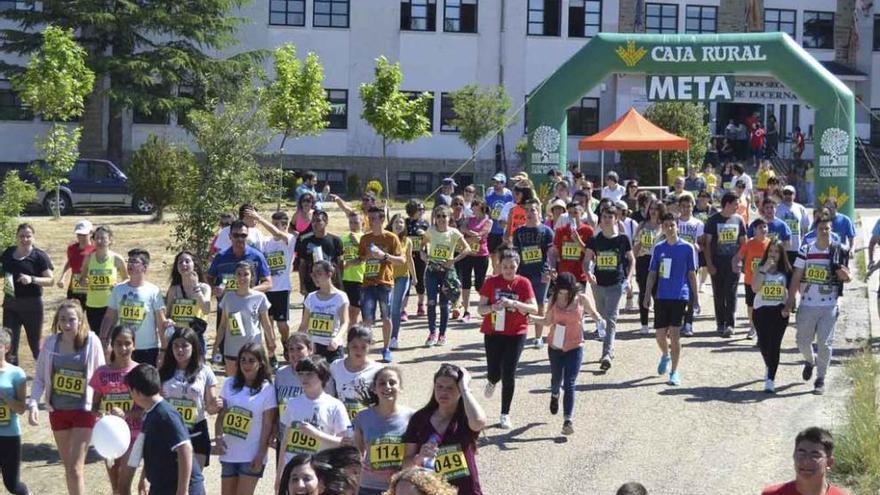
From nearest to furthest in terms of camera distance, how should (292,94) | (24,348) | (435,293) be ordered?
(435,293), (24,348), (292,94)

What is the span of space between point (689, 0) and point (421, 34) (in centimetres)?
1031

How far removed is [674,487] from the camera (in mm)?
11078

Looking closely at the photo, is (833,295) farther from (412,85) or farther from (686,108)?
(412,85)

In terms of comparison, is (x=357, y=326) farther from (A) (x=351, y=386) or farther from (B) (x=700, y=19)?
(B) (x=700, y=19)

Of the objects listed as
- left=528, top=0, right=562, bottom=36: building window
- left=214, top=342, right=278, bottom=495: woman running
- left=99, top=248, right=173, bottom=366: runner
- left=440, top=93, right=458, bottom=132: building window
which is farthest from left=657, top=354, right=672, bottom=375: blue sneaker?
left=528, top=0, right=562, bottom=36: building window

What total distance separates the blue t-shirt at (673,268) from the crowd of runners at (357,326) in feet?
0.08

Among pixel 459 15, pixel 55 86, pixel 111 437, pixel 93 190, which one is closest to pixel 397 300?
pixel 111 437

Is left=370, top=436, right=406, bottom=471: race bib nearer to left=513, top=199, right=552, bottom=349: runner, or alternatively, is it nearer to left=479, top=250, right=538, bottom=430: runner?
left=479, top=250, right=538, bottom=430: runner

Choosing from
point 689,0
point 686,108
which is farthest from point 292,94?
point 689,0

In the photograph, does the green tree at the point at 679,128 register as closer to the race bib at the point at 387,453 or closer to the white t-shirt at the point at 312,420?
the white t-shirt at the point at 312,420

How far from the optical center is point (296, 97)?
120 feet

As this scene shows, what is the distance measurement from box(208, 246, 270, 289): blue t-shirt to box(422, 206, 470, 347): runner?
3.34 metres

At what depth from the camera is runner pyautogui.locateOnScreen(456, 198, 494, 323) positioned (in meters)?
18.3

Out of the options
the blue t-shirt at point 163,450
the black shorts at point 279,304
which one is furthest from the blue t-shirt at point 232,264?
the blue t-shirt at point 163,450
